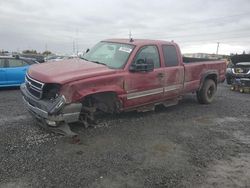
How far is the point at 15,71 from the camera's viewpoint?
37.8 ft

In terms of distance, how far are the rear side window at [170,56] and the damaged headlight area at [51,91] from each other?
125 inches

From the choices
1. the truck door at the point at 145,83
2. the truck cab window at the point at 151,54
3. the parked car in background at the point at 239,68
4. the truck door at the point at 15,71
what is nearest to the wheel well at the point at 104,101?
the truck door at the point at 145,83

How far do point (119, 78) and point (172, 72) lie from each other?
1930 mm

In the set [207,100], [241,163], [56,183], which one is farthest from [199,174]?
[207,100]

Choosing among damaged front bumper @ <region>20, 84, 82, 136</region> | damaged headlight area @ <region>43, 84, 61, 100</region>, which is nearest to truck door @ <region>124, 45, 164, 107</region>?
damaged front bumper @ <region>20, 84, 82, 136</region>

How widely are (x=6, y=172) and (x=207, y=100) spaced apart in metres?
6.88

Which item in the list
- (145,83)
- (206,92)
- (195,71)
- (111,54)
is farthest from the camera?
(206,92)

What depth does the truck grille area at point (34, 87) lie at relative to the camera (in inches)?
212

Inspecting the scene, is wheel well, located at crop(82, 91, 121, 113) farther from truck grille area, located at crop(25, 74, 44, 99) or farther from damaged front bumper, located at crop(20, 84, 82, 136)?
truck grille area, located at crop(25, 74, 44, 99)

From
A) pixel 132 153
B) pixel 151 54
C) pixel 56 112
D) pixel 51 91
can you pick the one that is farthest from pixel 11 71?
pixel 132 153

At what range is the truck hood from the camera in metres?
5.27

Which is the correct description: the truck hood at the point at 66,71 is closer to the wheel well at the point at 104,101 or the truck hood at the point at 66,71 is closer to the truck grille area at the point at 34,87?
the truck grille area at the point at 34,87

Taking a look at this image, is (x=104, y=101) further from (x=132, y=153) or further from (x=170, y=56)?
(x=170, y=56)

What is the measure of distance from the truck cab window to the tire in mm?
2594
